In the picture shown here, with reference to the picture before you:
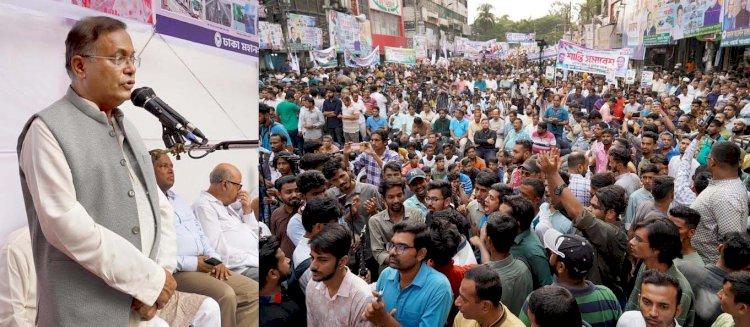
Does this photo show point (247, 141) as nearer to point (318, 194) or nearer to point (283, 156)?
point (318, 194)

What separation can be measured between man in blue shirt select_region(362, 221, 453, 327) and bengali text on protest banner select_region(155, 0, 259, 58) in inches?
62.4

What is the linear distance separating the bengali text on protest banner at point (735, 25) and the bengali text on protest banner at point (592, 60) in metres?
2.71

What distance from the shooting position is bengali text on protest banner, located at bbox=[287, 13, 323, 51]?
75.8 feet

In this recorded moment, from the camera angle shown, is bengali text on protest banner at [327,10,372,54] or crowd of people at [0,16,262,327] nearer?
crowd of people at [0,16,262,327]

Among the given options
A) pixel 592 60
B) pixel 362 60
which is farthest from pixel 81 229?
pixel 362 60

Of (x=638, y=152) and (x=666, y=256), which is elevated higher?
(x=666, y=256)

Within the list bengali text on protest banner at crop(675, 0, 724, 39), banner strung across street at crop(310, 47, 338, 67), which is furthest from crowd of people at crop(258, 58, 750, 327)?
banner strung across street at crop(310, 47, 338, 67)

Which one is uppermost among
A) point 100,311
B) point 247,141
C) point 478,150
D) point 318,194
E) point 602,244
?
point 247,141

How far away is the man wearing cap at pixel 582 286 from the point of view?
306 cm

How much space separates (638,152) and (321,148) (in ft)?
14.2

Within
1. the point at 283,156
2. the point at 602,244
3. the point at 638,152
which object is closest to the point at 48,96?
the point at 602,244

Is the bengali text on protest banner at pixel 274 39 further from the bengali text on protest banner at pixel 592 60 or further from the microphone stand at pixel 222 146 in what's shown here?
the microphone stand at pixel 222 146

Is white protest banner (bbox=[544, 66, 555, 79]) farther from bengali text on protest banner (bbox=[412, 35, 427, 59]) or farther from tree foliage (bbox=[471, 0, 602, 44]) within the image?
tree foliage (bbox=[471, 0, 602, 44])

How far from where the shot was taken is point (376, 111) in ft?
39.1
